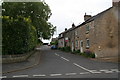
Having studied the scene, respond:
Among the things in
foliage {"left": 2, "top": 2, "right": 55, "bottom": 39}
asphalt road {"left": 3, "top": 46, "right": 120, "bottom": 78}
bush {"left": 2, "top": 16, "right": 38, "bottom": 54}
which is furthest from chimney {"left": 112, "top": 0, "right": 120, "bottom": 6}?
foliage {"left": 2, "top": 2, "right": 55, "bottom": 39}

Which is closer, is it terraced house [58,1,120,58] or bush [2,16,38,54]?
bush [2,16,38,54]

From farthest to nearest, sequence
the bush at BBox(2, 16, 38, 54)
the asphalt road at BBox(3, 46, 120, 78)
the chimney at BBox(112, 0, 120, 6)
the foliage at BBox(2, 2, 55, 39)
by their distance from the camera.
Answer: the foliage at BBox(2, 2, 55, 39)
the chimney at BBox(112, 0, 120, 6)
the bush at BBox(2, 16, 38, 54)
the asphalt road at BBox(3, 46, 120, 78)

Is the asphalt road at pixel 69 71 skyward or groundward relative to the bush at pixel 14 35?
groundward

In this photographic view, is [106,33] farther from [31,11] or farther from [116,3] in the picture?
[31,11]

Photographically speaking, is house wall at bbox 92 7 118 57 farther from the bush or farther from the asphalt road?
the bush

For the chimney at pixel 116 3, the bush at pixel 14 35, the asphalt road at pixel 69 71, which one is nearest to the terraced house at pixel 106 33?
the chimney at pixel 116 3

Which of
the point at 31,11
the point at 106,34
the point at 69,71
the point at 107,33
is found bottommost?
the point at 69,71

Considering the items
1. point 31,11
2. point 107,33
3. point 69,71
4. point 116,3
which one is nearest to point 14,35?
point 69,71

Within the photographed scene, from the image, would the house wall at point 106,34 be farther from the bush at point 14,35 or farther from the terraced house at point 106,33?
the bush at point 14,35

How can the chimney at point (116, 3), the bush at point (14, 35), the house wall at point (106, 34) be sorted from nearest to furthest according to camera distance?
the bush at point (14, 35) → the house wall at point (106, 34) → the chimney at point (116, 3)

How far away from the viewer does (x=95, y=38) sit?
84.6 feet

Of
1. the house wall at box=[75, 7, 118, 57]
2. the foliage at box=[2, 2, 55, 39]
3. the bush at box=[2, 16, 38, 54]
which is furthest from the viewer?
the foliage at box=[2, 2, 55, 39]

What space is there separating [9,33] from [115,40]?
45.5 feet

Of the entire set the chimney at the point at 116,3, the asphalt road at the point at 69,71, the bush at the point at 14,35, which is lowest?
the asphalt road at the point at 69,71
